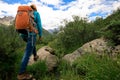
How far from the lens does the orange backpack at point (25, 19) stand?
899 cm

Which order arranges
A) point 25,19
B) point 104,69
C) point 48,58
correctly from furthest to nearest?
point 48,58, point 25,19, point 104,69

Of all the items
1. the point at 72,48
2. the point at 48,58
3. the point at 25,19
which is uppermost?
the point at 25,19

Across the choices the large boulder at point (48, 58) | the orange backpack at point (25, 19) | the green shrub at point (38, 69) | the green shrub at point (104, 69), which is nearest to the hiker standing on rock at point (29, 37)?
the orange backpack at point (25, 19)

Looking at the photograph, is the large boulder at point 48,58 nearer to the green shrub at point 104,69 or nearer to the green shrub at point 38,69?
the green shrub at point 38,69

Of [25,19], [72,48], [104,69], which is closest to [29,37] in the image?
[25,19]

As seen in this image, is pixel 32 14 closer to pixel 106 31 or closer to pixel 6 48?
pixel 6 48

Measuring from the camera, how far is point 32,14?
368 inches

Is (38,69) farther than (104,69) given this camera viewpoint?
Yes

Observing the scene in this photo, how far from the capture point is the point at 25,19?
9008 mm

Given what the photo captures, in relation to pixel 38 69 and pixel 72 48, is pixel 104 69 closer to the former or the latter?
pixel 38 69

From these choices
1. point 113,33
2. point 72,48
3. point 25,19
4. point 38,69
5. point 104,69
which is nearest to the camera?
point 104,69

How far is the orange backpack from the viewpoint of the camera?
8992mm

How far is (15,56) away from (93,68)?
17.1 feet

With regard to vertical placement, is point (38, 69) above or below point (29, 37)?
below
